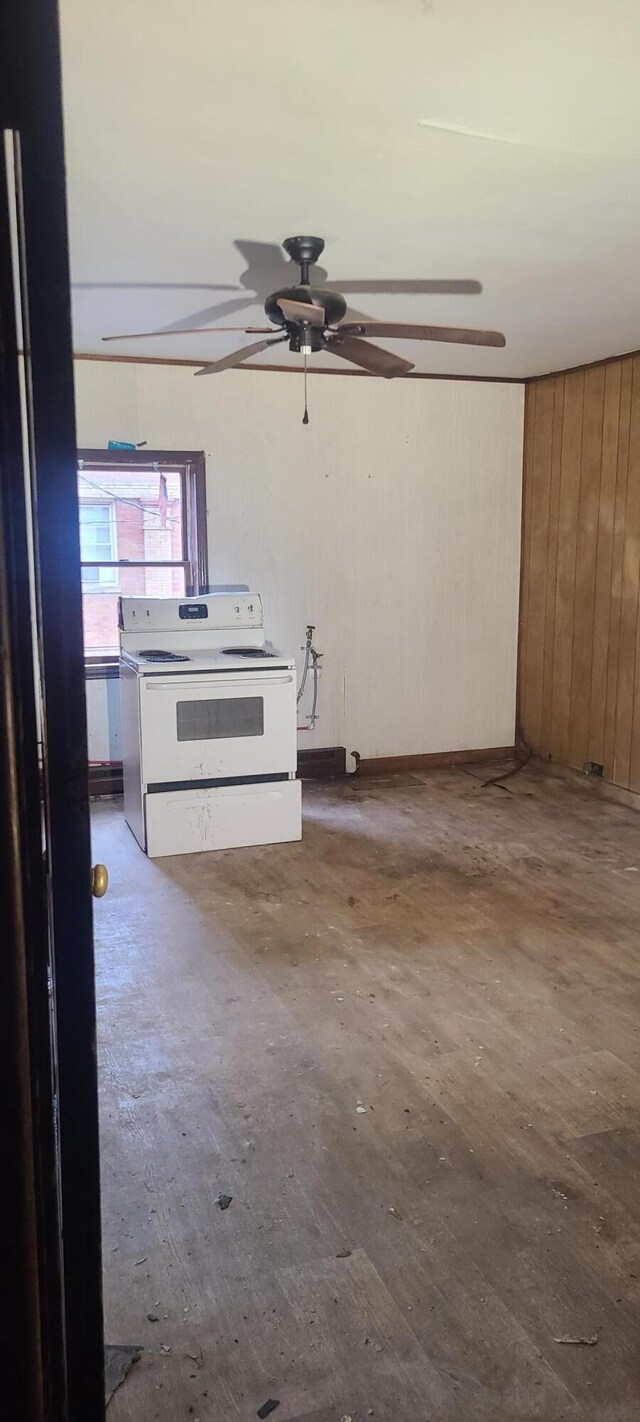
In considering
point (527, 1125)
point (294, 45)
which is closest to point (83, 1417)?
point (527, 1125)

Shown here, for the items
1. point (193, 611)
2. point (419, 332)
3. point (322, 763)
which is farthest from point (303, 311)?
point (322, 763)

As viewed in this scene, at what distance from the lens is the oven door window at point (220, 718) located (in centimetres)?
423

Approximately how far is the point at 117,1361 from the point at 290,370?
4669mm

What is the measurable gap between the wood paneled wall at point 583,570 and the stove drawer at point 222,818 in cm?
191

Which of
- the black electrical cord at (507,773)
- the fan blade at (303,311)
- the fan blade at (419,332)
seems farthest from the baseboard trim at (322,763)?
the fan blade at (303,311)

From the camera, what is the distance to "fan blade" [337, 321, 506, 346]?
296 centimetres

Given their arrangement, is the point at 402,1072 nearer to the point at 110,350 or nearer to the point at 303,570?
the point at 303,570

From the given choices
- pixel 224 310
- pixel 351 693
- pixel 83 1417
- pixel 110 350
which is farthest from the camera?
pixel 351 693

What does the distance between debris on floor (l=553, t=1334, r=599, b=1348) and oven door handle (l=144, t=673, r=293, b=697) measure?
295 cm

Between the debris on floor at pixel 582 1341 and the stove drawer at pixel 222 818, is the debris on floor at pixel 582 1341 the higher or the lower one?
the lower one

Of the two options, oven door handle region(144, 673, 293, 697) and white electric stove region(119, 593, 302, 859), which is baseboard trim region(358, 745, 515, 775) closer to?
white electric stove region(119, 593, 302, 859)

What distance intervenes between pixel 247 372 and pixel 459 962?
3424mm

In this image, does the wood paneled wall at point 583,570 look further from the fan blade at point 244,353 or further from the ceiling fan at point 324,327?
the fan blade at point 244,353

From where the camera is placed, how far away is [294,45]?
75.7 inches
